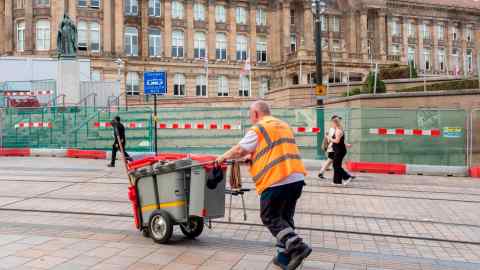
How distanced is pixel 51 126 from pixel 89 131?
197 centimetres

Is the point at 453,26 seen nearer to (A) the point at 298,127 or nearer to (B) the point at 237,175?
(A) the point at 298,127

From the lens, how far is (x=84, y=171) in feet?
49.7

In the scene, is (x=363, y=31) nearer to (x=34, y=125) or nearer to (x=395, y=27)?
(x=395, y=27)

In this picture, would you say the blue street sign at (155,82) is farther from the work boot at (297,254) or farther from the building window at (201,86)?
the building window at (201,86)

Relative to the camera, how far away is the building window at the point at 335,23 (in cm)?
6141

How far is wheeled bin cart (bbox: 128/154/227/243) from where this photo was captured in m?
6.12

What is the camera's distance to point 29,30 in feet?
153

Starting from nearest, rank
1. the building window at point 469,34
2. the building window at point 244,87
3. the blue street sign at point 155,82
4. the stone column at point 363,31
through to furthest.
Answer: the blue street sign at point 155,82 < the building window at point 244,87 < the stone column at point 363,31 < the building window at point 469,34

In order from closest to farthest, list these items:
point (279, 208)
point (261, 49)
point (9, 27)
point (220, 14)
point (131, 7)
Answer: point (279, 208)
point (9, 27)
point (131, 7)
point (220, 14)
point (261, 49)

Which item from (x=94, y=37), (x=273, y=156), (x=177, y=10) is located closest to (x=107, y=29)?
(x=94, y=37)

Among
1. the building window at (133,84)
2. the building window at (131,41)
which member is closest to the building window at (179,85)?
the building window at (133,84)

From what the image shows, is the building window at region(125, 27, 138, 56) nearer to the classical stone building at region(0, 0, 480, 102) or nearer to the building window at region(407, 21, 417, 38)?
the classical stone building at region(0, 0, 480, 102)

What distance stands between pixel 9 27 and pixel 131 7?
39.3ft

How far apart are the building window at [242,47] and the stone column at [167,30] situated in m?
8.15
